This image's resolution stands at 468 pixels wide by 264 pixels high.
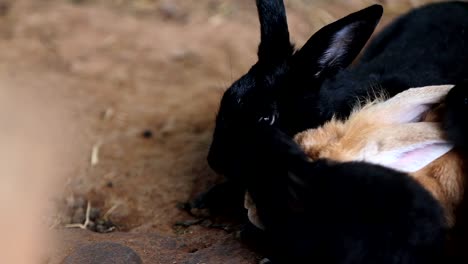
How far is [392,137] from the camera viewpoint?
10.8ft

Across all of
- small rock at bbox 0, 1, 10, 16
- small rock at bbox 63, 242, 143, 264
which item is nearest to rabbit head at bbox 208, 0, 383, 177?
small rock at bbox 63, 242, 143, 264

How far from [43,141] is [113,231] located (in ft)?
4.16

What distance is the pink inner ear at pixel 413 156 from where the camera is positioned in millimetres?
3201

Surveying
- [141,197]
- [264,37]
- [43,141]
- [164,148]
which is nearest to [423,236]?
[264,37]

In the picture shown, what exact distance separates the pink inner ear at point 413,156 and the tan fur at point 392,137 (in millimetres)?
32

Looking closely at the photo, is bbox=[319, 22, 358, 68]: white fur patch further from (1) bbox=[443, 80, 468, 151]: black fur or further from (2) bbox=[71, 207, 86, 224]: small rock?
(2) bbox=[71, 207, 86, 224]: small rock

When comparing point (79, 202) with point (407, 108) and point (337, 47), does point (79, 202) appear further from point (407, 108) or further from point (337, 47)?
point (407, 108)

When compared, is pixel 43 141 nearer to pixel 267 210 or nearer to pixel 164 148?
pixel 164 148

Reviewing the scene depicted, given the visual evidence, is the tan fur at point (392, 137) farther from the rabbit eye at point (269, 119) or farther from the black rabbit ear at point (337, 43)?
the black rabbit ear at point (337, 43)

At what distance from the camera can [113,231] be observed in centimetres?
404

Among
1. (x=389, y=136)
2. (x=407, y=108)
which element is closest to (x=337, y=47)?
(x=407, y=108)

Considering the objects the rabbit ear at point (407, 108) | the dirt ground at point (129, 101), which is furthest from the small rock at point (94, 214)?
the rabbit ear at point (407, 108)

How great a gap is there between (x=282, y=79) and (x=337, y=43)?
37cm

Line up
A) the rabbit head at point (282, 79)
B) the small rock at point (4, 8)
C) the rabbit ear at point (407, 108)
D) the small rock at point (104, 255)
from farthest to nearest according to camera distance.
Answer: the small rock at point (4, 8), the rabbit head at point (282, 79), the rabbit ear at point (407, 108), the small rock at point (104, 255)
